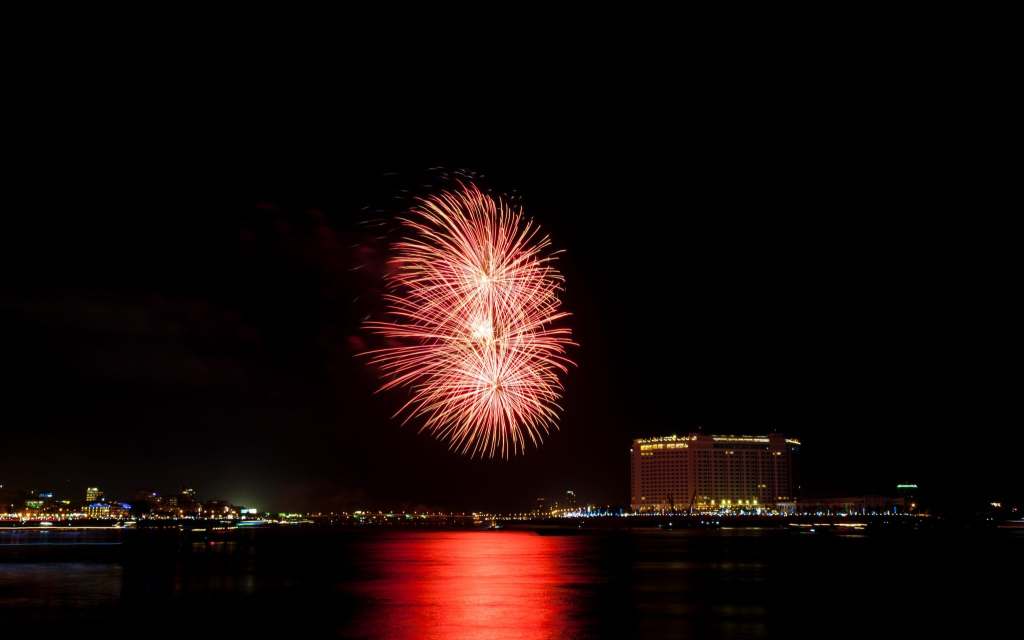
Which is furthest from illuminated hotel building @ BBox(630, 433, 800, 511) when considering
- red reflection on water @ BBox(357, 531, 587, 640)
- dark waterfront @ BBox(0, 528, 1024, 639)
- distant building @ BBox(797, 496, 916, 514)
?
red reflection on water @ BBox(357, 531, 587, 640)

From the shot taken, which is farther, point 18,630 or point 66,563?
point 66,563

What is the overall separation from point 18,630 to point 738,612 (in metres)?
17.7

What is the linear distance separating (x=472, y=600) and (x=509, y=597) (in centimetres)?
146

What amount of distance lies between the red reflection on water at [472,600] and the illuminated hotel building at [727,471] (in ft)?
496

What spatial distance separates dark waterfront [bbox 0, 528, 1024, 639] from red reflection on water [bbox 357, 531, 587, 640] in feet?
0.22

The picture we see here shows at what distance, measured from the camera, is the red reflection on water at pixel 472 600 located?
65.3ft

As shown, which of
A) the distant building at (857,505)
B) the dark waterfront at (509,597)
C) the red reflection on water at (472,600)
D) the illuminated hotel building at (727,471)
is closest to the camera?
the red reflection on water at (472,600)

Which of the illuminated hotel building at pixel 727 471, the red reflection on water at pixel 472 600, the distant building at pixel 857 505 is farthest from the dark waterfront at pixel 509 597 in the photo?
the illuminated hotel building at pixel 727 471

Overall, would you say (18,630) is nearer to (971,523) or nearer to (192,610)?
(192,610)

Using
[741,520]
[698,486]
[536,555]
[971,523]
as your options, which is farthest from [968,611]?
[698,486]

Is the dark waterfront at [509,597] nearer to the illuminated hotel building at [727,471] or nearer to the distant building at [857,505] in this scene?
the distant building at [857,505]

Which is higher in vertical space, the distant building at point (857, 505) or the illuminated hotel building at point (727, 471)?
the illuminated hotel building at point (727, 471)

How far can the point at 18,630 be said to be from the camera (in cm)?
1967

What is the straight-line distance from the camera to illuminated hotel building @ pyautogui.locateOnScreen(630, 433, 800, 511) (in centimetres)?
18925
